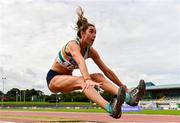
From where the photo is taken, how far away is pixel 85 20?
6863 millimetres

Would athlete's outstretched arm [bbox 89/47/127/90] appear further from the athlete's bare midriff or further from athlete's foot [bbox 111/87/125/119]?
athlete's foot [bbox 111/87/125/119]

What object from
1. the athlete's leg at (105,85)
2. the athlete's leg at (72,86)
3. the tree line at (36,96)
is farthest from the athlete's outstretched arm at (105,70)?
the tree line at (36,96)

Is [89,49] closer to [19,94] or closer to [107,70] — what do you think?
[107,70]

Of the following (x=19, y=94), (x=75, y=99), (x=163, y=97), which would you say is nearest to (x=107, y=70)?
(x=163, y=97)

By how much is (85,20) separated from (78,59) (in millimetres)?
926

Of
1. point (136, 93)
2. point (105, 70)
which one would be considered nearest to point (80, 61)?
point (136, 93)

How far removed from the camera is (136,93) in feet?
21.9

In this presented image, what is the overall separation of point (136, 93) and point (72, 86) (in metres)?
1.05

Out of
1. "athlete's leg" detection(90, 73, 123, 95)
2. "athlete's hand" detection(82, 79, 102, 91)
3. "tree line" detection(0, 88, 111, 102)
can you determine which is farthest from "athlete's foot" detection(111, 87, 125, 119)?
"tree line" detection(0, 88, 111, 102)

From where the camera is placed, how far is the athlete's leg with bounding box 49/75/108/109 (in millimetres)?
6234

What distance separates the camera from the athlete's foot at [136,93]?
6.62m

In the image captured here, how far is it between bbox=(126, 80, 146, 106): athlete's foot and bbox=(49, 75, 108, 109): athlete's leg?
529 millimetres

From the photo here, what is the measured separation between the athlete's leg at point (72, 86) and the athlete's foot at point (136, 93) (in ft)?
1.74

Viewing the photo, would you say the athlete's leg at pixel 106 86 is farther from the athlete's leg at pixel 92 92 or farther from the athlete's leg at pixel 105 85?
the athlete's leg at pixel 92 92
